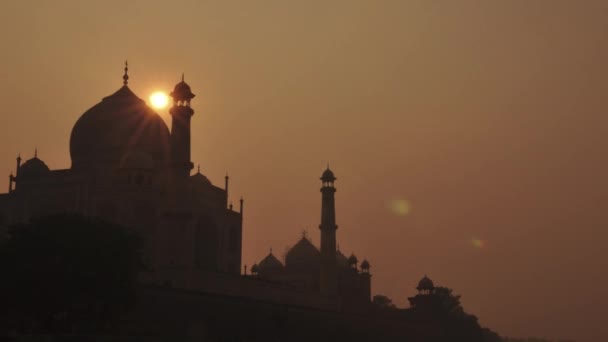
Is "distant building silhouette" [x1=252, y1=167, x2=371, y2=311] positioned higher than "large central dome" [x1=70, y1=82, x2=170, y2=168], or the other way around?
"large central dome" [x1=70, y1=82, x2=170, y2=168]

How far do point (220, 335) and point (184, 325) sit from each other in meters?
1.87

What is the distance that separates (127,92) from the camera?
3819 cm

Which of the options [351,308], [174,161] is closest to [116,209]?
[174,161]

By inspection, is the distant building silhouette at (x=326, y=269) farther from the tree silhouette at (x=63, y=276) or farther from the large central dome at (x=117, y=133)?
the tree silhouette at (x=63, y=276)

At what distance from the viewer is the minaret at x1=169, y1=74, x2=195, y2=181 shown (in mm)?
31656

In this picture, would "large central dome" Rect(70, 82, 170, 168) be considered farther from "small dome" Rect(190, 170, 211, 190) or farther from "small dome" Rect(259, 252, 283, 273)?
"small dome" Rect(259, 252, 283, 273)

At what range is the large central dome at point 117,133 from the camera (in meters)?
36.0

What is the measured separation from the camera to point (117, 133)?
36.4 m

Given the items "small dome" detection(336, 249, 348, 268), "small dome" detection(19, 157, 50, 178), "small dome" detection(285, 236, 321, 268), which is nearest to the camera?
"small dome" detection(19, 157, 50, 178)

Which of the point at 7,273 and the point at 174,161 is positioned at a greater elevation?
the point at 174,161

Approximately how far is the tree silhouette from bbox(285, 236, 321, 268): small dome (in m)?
24.5

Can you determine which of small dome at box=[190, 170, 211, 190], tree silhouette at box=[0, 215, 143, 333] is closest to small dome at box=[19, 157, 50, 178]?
small dome at box=[190, 170, 211, 190]

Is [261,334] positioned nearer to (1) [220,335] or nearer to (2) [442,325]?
(1) [220,335]

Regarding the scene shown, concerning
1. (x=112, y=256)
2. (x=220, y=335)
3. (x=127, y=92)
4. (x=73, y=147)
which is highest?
(x=127, y=92)
